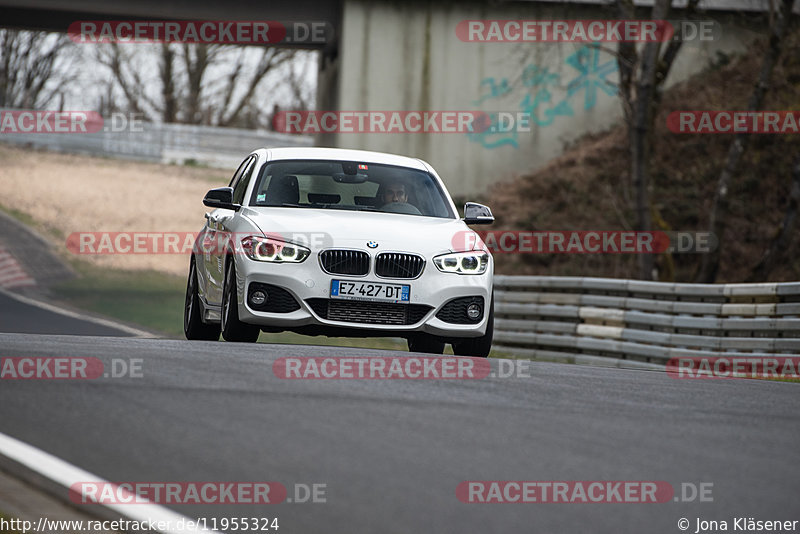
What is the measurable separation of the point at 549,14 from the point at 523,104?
2.30m

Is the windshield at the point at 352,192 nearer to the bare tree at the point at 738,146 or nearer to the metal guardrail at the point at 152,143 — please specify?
the bare tree at the point at 738,146

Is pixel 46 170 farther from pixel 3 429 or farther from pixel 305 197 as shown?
pixel 3 429

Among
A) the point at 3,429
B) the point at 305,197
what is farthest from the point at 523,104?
the point at 3,429

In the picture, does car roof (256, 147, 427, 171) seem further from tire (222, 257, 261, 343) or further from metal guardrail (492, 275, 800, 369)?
metal guardrail (492, 275, 800, 369)

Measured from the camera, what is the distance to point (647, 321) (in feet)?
50.8

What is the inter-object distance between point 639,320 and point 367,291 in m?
6.27

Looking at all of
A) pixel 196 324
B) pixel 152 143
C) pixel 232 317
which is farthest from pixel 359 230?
pixel 152 143

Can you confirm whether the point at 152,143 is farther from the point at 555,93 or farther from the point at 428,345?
the point at 428,345

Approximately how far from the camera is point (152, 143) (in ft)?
167

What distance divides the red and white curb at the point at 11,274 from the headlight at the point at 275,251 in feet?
58.8

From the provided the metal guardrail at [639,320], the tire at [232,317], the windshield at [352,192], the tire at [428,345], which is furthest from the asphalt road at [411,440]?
the metal guardrail at [639,320]

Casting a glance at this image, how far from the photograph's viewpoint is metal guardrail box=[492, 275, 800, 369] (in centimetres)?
1333

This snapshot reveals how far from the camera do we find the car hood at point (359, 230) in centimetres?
1024

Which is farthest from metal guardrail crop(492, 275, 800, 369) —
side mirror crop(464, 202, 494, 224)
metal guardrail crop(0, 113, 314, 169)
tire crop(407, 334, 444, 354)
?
metal guardrail crop(0, 113, 314, 169)
